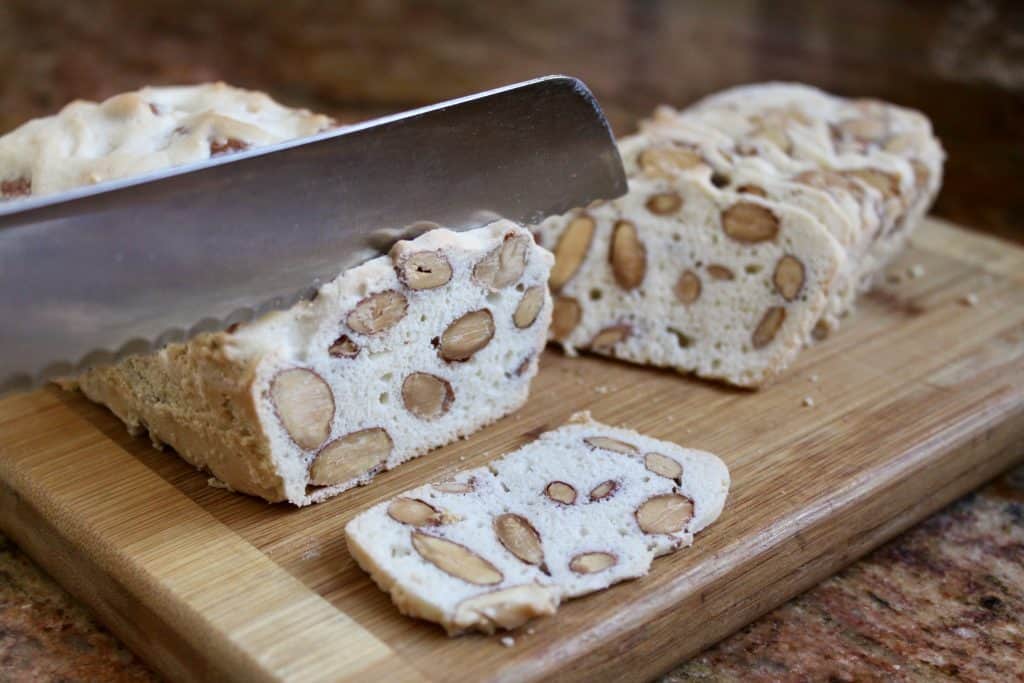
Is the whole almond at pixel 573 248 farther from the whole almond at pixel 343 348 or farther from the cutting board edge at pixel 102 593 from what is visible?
the cutting board edge at pixel 102 593

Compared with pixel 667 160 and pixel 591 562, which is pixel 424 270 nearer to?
pixel 591 562

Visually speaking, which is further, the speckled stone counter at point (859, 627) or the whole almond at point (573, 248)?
the whole almond at point (573, 248)

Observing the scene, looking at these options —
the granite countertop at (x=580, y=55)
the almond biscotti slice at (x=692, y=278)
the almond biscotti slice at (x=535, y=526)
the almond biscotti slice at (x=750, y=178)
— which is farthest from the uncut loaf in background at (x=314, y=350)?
the granite countertop at (x=580, y=55)

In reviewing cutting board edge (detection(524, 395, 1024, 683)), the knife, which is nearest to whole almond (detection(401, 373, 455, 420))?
the knife

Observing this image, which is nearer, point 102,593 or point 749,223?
point 102,593

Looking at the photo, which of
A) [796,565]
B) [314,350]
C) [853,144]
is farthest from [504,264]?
[853,144]

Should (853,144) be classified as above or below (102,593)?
above

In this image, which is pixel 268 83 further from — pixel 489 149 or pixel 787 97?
pixel 489 149

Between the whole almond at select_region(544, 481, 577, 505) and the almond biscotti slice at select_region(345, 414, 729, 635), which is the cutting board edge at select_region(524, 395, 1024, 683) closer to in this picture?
the almond biscotti slice at select_region(345, 414, 729, 635)
